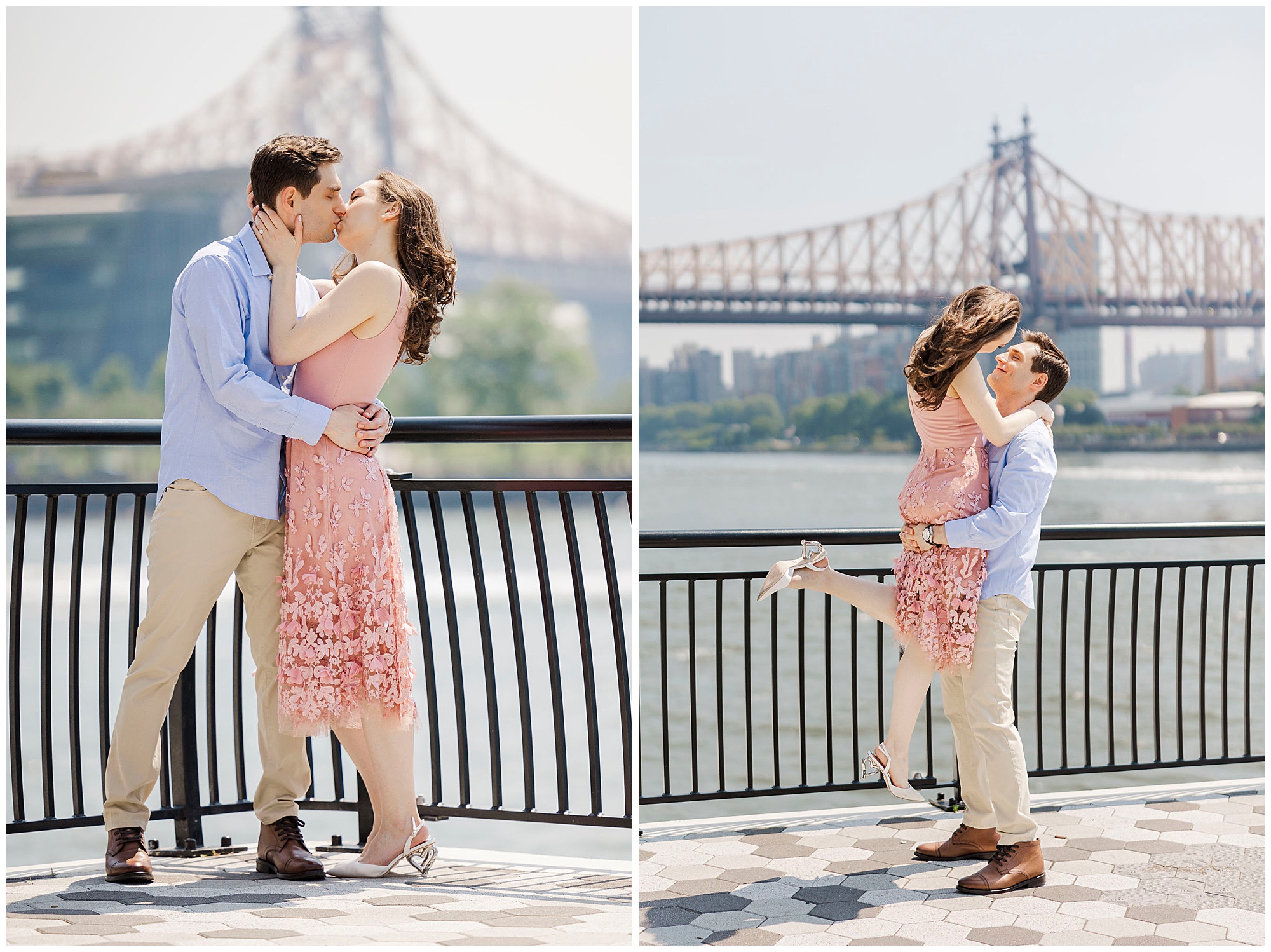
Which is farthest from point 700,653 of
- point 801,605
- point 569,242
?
point 569,242

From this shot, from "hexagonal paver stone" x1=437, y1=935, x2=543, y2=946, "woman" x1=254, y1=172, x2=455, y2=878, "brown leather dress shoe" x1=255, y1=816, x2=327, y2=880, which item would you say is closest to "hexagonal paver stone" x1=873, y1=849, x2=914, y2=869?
"hexagonal paver stone" x1=437, y1=935, x2=543, y2=946

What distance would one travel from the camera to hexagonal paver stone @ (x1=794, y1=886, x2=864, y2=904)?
232 cm

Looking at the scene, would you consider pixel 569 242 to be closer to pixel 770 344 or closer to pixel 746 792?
pixel 770 344

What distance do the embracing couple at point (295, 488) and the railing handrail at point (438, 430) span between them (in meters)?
0.23

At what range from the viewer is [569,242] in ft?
239

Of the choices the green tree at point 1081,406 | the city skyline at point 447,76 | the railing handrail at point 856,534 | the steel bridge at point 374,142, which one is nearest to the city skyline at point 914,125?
the green tree at point 1081,406

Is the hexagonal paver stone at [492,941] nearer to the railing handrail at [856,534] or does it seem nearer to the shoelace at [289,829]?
the shoelace at [289,829]

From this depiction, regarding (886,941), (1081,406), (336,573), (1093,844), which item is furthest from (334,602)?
(1081,406)

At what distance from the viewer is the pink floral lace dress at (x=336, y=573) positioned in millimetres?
2111

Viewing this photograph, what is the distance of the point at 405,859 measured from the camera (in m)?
2.24

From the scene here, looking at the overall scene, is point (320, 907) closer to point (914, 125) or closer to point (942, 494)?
point (942, 494)

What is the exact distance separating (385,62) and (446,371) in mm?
38481

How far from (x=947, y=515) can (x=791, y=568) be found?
0.36 meters

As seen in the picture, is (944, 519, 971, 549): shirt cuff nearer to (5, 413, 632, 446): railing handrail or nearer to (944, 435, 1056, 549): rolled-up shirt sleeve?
(944, 435, 1056, 549): rolled-up shirt sleeve
